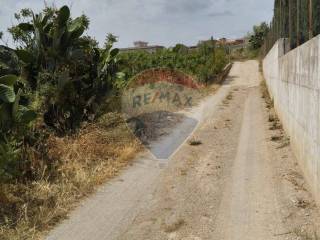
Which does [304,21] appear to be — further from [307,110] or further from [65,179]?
[65,179]

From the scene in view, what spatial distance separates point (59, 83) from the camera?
7973mm

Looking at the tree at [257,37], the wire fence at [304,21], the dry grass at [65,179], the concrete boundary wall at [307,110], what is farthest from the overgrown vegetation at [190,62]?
the tree at [257,37]

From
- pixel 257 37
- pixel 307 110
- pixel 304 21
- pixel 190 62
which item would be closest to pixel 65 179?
pixel 307 110

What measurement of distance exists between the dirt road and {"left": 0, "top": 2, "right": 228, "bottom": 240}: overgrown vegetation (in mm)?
413

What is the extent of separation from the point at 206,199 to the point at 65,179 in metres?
2.10

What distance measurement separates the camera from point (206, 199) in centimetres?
538

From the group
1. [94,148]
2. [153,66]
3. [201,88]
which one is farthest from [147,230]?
[153,66]

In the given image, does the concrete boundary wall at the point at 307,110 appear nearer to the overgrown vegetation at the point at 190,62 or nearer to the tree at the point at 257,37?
the overgrown vegetation at the point at 190,62

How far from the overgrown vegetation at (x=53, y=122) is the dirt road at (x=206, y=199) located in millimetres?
413

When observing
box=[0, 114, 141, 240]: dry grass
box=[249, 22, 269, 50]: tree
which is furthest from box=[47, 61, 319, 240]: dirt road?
box=[249, 22, 269, 50]: tree

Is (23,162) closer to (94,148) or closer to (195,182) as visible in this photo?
(94,148)

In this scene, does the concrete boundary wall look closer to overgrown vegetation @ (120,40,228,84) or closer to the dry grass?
the dry grass

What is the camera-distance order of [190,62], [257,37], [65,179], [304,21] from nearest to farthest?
[65,179] < [304,21] < [190,62] < [257,37]

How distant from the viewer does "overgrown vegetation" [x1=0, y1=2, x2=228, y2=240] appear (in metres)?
5.28
